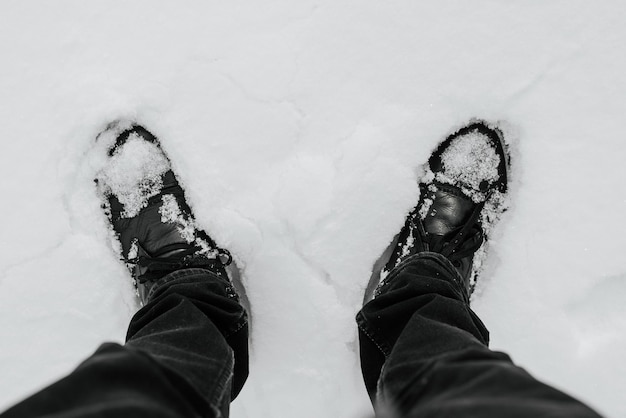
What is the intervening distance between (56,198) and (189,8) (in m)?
0.58

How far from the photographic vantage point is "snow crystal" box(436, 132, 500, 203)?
1195mm

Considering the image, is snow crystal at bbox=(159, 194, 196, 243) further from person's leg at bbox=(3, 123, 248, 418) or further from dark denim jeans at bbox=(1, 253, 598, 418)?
dark denim jeans at bbox=(1, 253, 598, 418)

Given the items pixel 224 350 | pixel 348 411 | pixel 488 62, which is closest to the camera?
pixel 224 350

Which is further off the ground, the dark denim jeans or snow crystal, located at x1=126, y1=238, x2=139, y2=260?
snow crystal, located at x1=126, y1=238, x2=139, y2=260

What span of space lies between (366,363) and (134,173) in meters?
0.73

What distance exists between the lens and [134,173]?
4.00 ft

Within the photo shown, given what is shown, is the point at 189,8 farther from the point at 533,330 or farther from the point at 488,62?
the point at 533,330

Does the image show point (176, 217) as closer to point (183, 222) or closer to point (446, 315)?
point (183, 222)

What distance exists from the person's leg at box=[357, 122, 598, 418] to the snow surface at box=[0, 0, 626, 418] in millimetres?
55

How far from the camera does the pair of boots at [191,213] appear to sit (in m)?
1.18

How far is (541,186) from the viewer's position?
46.9 inches

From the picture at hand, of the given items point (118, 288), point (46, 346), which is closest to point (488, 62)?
point (118, 288)

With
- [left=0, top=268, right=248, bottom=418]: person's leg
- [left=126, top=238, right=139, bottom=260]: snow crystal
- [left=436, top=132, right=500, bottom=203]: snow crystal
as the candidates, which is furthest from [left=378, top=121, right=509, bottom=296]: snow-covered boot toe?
[left=126, top=238, right=139, bottom=260]: snow crystal

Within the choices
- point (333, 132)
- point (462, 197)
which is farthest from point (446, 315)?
point (333, 132)
